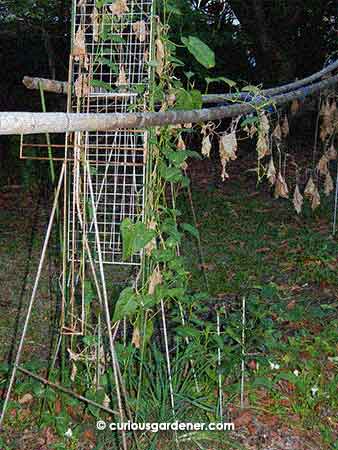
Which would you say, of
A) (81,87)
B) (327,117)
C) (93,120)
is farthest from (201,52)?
(327,117)

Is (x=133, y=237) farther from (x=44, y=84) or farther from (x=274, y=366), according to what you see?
(x=274, y=366)

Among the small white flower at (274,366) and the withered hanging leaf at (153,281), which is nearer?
the withered hanging leaf at (153,281)

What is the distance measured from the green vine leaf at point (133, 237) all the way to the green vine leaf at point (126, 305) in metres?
0.18

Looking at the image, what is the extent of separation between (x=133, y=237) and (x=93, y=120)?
61cm

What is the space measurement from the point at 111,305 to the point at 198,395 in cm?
111

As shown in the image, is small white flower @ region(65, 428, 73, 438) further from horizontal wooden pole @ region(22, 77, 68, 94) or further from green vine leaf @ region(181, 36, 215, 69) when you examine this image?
green vine leaf @ region(181, 36, 215, 69)

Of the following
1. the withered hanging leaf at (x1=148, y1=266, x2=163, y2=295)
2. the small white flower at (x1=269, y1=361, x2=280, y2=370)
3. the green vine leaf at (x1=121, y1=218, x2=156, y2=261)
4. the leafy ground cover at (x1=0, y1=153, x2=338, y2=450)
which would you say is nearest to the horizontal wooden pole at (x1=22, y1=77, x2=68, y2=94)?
the green vine leaf at (x1=121, y1=218, x2=156, y2=261)

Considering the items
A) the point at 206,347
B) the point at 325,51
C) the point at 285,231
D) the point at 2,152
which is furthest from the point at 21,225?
the point at 325,51

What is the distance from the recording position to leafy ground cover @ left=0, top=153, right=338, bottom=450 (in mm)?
2654

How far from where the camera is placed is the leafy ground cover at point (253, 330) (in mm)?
2654

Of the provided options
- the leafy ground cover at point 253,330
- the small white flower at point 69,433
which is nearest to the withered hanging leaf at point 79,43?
the leafy ground cover at point 253,330

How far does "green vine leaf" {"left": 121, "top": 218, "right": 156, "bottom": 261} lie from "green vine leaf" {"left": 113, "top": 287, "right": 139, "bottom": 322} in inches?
6.9

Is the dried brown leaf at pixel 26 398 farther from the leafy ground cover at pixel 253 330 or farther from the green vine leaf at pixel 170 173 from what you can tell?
the green vine leaf at pixel 170 173

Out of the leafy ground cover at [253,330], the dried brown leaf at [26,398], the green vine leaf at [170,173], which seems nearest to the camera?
the green vine leaf at [170,173]
